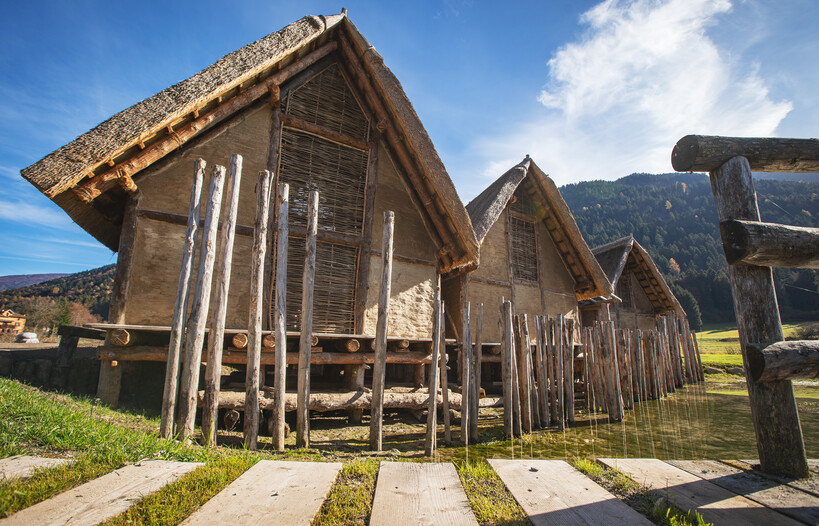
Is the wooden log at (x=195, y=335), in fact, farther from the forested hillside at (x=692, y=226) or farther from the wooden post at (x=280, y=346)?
the forested hillside at (x=692, y=226)

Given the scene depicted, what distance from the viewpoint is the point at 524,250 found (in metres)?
11.1

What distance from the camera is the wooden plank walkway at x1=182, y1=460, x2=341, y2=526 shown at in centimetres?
188

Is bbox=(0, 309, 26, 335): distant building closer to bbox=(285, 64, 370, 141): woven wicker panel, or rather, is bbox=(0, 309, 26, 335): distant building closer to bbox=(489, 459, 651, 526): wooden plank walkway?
bbox=(285, 64, 370, 141): woven wicker panel

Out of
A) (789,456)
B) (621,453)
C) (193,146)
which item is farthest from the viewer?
(193,146)

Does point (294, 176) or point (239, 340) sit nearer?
point (239, 340)

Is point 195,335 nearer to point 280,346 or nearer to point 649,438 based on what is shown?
point 280,346

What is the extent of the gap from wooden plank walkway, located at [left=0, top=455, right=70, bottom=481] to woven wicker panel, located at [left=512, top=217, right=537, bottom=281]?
9.76m

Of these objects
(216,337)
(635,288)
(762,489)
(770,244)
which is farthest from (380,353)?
(635,288)

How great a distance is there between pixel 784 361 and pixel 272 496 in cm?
343

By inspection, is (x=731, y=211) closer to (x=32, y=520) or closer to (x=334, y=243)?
(x=32, y=520)

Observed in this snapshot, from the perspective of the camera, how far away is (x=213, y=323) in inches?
154

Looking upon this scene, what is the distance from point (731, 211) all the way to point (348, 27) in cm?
697

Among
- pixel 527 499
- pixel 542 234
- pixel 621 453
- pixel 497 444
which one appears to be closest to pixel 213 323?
pixel 527 499

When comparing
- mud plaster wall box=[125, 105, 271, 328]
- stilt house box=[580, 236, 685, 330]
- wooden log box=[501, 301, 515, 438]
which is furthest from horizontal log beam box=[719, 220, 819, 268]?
stilt house box=[580, 236, 685, 330]
